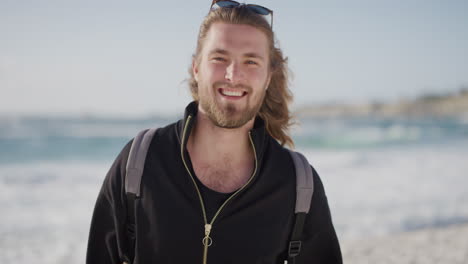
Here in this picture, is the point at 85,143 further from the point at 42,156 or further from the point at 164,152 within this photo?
the point at 164,152

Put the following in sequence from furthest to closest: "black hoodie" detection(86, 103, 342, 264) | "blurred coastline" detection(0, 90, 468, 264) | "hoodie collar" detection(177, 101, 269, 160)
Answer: "blurred coastline" detection(0, 90, 468, 264), "hoodie collar" detection(177, 101, 269, 160), "black hoodie" detection(86, 103, 342, 264)

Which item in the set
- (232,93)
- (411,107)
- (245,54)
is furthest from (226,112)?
(411,107)

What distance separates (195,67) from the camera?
2.71 metres

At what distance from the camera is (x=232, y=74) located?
232 centimetres

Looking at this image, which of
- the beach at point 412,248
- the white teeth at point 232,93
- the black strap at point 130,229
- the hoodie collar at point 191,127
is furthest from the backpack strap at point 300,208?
the beach at point 412,248

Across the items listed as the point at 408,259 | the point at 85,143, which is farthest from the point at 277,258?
the point at 85,143

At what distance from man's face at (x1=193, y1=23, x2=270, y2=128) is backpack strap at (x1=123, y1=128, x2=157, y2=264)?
17.5 inches

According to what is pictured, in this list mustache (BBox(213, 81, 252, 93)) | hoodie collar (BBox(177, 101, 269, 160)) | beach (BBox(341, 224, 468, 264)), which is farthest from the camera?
beach (BBox(341, 224, 468, 264))

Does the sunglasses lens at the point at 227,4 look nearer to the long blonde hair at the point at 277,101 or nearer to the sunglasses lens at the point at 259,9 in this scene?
the sunglasses lens at the point at 259,9

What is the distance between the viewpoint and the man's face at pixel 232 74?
237 cm

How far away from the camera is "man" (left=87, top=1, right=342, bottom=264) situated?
7.42ft

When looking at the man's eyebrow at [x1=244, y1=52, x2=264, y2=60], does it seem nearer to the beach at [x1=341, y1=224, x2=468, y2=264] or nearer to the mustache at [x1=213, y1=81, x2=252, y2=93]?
the mustache at [x1=213, y1=81, x2=252, y2=93]

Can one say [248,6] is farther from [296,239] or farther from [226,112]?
[296,239]

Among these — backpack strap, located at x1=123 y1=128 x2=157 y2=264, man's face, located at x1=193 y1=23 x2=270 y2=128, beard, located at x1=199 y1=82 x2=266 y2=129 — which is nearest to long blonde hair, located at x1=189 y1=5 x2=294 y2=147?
man's face, located at x1=193 y1=23 x2=270 y2=128
